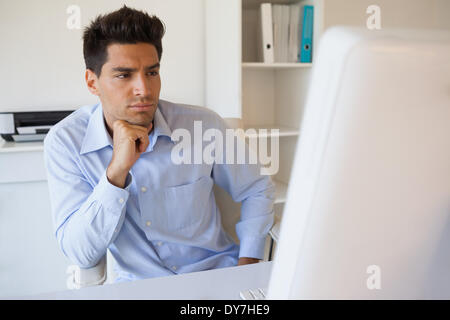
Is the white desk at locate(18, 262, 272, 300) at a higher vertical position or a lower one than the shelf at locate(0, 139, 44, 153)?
lower

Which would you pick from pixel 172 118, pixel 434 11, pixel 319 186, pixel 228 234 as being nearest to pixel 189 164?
pixel 172 118

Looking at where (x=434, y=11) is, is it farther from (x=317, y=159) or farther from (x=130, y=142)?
(x=317, y=159)

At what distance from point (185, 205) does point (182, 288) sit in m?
0.55

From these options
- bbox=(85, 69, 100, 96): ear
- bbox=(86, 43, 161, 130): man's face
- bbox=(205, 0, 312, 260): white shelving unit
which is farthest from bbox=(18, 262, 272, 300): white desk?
bbox=(205, 0, 312, 260): white shelving unit

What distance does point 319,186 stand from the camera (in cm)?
31

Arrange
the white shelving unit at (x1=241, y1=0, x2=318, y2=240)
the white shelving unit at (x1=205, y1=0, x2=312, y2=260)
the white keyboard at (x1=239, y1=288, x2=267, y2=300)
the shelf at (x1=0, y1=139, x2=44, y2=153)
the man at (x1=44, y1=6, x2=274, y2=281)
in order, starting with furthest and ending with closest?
the white shelving unit at (x1=241, y1=0, x2=318, y2=240), the white shelving unit at (x1=205, y1=0, x2=312, y2=260), the shelf at (x1=0, y1=139, x2=44, y2=153), the man at (x1=44, y1=6, x2=274, y2=281), the white keyboard at (x1=239, y1=288, x2=267, y2=300)

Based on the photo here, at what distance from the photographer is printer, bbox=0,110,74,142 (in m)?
1.86

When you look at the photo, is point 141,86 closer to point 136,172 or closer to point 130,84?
point 130,84

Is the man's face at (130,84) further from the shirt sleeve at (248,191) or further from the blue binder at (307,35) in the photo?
the blue binder at (307,35)

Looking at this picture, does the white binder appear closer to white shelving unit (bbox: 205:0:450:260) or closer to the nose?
white shelving unit (bbox: 205:0:450:260)

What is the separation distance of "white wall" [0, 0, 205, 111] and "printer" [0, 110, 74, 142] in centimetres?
16

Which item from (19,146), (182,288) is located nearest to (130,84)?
(182,288)

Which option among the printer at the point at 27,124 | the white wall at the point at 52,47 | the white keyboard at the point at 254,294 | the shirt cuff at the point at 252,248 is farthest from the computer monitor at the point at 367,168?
the white wall at the point at 52,47
